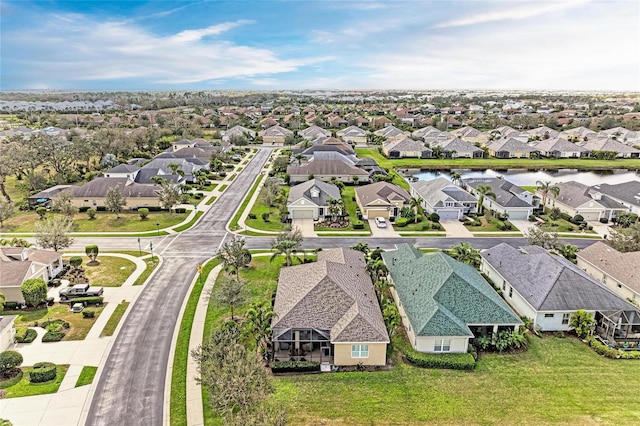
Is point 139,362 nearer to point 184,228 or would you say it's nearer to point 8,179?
point 184,228

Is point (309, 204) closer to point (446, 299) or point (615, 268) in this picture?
point (446, 299)

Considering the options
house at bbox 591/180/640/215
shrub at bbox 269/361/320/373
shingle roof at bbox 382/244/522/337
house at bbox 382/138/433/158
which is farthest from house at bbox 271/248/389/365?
house at bbox 382/138/433/158

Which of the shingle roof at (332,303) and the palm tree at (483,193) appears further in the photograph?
the palm tree at (483,193)

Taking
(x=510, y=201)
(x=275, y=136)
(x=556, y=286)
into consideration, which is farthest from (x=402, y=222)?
(x=275, y=136)

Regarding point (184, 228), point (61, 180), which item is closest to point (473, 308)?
point (184, 228)

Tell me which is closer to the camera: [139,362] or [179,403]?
[179,403]

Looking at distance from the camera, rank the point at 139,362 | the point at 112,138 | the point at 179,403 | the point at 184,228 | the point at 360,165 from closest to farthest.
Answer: the point at 179,403 → the point at 139,362 → the point at 184,228 → the point at 360,165 → the point at 112,138

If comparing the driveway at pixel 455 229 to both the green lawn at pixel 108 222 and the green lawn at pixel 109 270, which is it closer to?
the green lawn at pixel 108 222

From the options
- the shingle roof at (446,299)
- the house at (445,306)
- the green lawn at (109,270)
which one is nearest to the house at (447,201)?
the house at (445,306)
